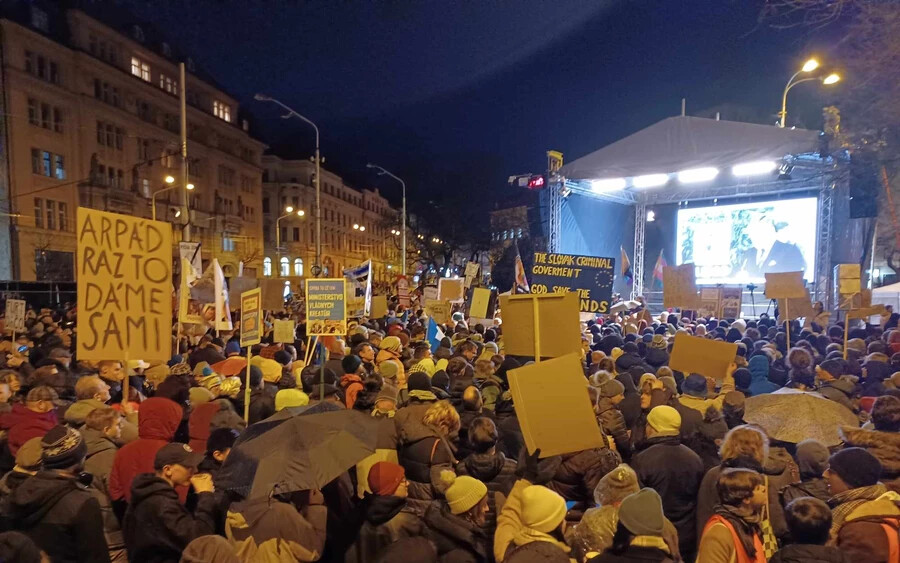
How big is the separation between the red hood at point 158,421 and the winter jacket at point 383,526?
1.87 metres

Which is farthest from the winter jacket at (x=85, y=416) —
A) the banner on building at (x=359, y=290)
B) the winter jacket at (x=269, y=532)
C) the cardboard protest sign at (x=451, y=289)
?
the cardboard protest sign at (x=451, y=289)

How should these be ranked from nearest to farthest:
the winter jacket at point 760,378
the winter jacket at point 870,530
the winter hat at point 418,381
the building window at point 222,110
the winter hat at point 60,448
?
the winter jacket at point 870,530 < the winter hat at point 60,448 < the winter hat at point 418,381 < the winter jacket at point 760,378 < the building window at point 222,110

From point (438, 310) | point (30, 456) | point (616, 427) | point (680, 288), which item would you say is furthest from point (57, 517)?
point (680, 288)

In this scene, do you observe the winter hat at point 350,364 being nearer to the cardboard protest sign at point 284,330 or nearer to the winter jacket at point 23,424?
the cardboard protest sign at point 284,330

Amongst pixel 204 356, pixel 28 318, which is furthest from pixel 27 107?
pixel 204 356

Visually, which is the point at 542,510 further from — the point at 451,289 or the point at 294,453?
the point at 451,289

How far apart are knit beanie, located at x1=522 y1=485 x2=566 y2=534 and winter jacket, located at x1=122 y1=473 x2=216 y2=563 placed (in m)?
1.72

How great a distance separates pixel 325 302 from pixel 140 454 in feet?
13.3

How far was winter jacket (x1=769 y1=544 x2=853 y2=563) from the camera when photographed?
7.98 feet

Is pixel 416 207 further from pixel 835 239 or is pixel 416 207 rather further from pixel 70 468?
pixel 70 468

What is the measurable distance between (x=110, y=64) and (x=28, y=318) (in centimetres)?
3036

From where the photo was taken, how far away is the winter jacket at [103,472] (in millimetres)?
3508

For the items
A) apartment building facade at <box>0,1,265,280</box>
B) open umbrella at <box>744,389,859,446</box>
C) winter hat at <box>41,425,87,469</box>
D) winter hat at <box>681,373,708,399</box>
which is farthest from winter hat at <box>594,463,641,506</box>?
apartment building facade at <box>0,1,265,280</box>

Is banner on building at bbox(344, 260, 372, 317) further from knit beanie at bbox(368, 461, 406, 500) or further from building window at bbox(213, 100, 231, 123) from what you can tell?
building window at bbox(213, 100, 231, 123)
